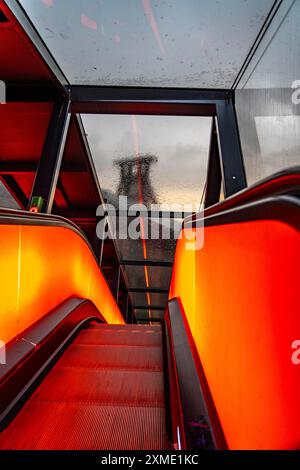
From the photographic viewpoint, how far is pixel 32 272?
91.0 inches

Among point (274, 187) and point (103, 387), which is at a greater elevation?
point (274, 187)

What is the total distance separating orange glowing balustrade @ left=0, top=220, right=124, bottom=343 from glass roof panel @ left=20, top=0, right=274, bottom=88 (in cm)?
260

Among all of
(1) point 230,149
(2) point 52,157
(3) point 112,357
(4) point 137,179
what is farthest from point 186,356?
(4) point 137,179

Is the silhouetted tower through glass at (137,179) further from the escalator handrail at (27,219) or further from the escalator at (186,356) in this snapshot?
the escalator at (186,356)

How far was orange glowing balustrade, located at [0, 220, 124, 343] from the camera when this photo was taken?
1.86 metres

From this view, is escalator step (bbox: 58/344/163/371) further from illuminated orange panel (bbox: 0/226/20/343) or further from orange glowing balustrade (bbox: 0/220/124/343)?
illuminated orange panel (bbox: 0/226/20/343)

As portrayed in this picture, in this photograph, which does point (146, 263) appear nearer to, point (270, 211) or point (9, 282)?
point (9, 282)

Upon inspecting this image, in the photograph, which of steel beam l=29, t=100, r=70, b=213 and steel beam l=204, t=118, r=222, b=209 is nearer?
steel beam l=29, t=100, r=70, b=213

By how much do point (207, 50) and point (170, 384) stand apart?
4.09 meters

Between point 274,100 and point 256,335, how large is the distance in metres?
3.23

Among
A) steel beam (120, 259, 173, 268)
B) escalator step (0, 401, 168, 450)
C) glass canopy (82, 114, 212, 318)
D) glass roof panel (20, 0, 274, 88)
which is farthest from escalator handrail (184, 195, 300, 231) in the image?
steel beam (120, 259, 173, 268)

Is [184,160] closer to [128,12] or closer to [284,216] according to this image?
[128,12]

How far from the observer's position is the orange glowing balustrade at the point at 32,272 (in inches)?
73.2
